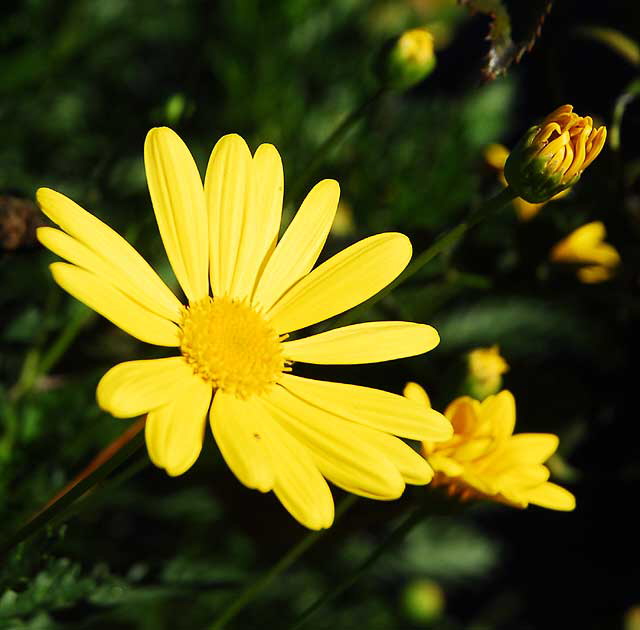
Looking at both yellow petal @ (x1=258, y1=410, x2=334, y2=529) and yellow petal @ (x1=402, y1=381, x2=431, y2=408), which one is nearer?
yellow petal @ (x1=258, y1=410, x2=334, y2=529)

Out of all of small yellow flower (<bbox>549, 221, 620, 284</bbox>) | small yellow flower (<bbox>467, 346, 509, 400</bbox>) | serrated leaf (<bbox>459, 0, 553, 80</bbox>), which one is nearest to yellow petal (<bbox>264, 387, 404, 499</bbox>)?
small yellow flower (<bbox>467, 346, 509, 400</bbox>)

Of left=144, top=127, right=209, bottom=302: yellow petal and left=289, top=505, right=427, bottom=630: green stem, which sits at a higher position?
left=144, top=127, right=209, bottom=302: yellow petal

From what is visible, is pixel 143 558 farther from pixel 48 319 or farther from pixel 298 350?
pixel 298 350

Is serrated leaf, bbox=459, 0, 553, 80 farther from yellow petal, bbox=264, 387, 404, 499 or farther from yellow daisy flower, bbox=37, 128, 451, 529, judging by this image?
yellow petal, bbox=264, 387, 404, 499

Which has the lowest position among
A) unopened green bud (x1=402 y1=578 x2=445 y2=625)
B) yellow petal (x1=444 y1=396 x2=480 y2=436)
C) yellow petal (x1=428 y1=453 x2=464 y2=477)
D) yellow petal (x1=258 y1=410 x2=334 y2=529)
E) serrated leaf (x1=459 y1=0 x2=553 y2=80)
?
unopened green bud (x1=402 y1=578 x2=445 y2=625)

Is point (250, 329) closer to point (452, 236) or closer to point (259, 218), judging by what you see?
point (259, 218)

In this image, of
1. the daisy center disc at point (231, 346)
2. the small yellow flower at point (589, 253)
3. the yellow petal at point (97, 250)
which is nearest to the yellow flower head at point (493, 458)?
the daisy center disc at point (231, 346)

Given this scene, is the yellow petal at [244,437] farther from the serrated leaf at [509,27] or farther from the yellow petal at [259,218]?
the serrated leaf at [509,27]
